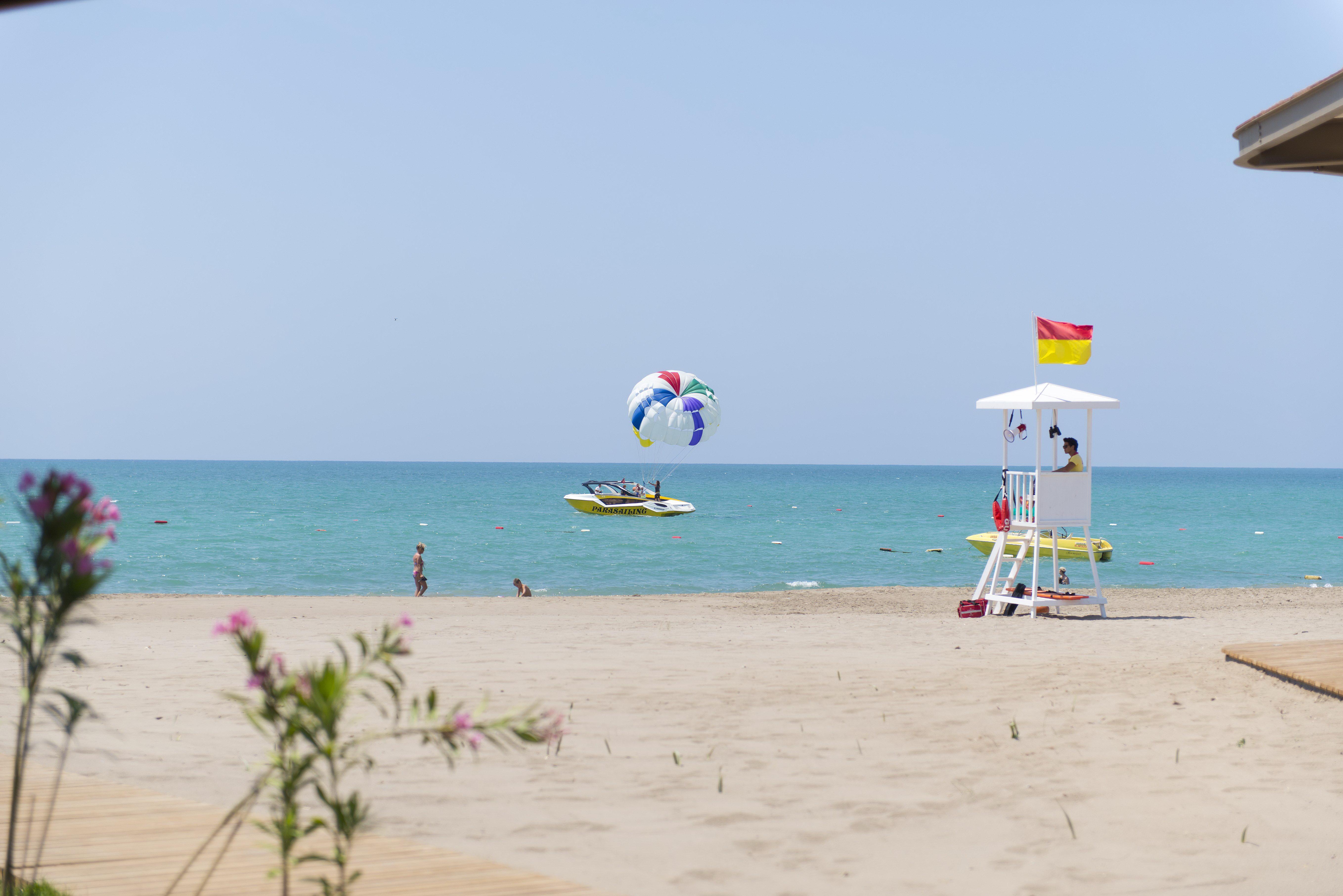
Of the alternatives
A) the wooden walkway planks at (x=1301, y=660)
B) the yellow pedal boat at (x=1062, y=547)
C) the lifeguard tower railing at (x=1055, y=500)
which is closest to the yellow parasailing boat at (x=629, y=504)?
the yellow pedal boat at (x=1062, y=547)

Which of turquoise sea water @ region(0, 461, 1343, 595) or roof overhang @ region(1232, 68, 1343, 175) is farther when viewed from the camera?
turquoise sea water @ region(0, 461, 1343, 595)

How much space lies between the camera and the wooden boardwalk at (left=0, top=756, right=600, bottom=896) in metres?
3.56

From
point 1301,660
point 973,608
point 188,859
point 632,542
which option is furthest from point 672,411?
point 188,859

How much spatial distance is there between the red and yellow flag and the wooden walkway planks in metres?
5.84

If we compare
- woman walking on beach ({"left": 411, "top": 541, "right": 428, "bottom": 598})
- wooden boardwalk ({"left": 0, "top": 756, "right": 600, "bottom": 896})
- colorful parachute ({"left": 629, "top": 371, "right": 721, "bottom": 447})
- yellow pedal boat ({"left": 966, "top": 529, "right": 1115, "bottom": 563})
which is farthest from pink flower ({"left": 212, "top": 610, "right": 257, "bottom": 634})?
colorful parachute ({"left": 629, "top": 371, "right": 721, "bottom": 447})

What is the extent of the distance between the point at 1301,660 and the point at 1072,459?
682 cm

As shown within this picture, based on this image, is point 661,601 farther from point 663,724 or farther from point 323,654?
point 663,724

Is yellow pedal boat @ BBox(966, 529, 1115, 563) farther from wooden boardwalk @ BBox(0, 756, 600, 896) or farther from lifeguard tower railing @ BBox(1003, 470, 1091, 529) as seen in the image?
wooden boardwalk @ BBox(0, 756, 600, 896)

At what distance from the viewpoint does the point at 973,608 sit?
52.4ft

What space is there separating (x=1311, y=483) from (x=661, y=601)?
595ft

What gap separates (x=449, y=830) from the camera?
4738 mm

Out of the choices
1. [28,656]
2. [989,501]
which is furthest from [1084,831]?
[989,501]

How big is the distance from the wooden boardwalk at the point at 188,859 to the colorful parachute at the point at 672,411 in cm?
3273

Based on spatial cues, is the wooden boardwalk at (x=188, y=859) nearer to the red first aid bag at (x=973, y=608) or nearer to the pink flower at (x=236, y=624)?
the pink flower at (x=236, y=624)
